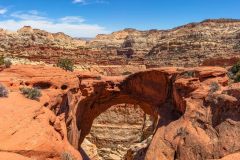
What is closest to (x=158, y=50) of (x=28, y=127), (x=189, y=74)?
(x=189, y=74)

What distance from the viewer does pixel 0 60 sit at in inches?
819

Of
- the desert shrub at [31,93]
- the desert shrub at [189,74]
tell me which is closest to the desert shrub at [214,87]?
the desert shrub at [189,74]

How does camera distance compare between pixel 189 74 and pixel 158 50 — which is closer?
pixel 189 74

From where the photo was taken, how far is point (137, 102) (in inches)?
1001

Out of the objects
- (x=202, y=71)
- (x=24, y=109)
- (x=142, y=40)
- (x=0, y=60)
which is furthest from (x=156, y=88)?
(x=142, y=40)

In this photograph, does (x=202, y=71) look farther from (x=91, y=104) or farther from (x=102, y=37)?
(x=102, y=37)

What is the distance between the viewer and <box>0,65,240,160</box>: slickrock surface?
11.2 metres

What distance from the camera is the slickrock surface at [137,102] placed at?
36.6 feet

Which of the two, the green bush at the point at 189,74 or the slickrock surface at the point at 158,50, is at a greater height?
the green bush at the point at 189,74

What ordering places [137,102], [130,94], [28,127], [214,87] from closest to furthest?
[28,127] < [214,87] < [130,94] < [137,102]

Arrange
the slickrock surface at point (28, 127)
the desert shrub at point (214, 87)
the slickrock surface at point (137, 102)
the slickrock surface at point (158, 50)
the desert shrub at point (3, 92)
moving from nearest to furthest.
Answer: the slickrock surface at point (28, 127) < the slickrock surface at point (137, 102) < the desert shrub at point (3, 92) < the desert shrub at point (214, 87) < the slickrock surface at point (158, 50)

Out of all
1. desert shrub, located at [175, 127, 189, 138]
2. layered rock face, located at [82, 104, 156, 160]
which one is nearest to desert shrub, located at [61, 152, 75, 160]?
desert shrub, located at [175, 127, 189, 138]

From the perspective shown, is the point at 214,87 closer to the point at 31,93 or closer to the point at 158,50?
the point at 31,93

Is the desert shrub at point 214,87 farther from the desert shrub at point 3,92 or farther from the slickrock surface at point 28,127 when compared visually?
the desert shrub at point 3,92
